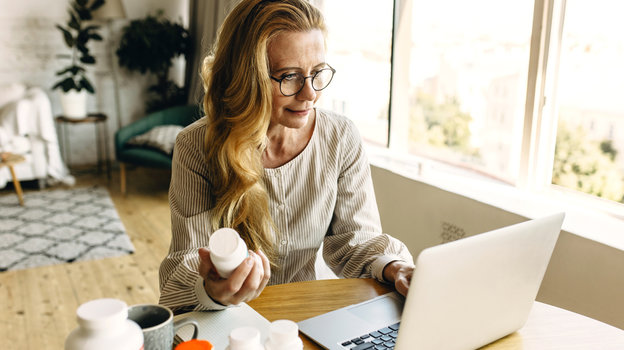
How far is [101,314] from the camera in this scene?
0.52m

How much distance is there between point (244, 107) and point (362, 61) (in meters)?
2.08

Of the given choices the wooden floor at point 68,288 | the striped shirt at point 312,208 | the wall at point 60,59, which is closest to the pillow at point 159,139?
the wooden floor at point 68,288

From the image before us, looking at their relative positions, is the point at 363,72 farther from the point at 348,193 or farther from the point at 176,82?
the point at 176,82

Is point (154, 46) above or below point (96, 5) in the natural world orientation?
below

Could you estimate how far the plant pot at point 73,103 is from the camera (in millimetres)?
4328

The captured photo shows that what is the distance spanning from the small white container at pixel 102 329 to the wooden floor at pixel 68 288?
176 centimetres

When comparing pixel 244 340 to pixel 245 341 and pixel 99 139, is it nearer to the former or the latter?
pixel 245 341

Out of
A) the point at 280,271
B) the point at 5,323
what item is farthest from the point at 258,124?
the point at 5,323

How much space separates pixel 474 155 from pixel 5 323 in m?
2.22

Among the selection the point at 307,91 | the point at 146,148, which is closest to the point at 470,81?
the point at 307,91

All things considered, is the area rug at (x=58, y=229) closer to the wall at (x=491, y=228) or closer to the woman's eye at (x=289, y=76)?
the wall at (x=491, y=228)

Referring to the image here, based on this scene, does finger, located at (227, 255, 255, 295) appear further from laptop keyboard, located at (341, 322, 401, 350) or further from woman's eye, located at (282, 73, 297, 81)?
woman's eye, located at (282, 73, 297, 81)

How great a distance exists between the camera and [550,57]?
6.20ft

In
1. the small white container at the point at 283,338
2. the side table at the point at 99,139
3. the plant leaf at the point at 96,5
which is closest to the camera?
the small white container at the point at 283,338
